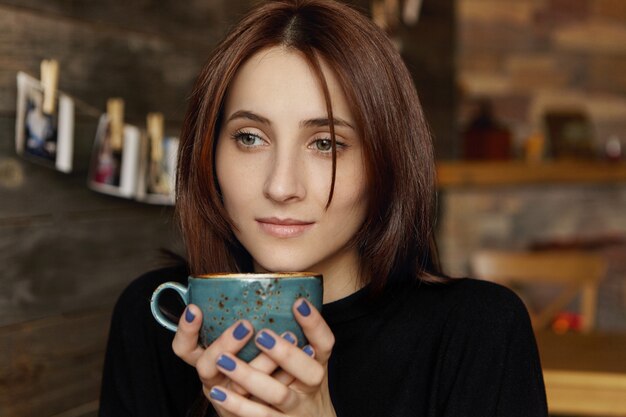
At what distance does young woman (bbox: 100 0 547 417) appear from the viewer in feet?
3.45

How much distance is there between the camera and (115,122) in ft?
5.38

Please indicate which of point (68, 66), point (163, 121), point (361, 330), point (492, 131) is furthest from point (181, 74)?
point (492, 131)

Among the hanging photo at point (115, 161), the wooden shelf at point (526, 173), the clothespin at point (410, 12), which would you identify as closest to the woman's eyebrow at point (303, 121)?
the hanging photo at point (115, 161)

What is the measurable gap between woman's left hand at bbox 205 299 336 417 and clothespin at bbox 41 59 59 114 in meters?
0.75

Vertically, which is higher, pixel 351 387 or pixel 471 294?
pixel 471 294

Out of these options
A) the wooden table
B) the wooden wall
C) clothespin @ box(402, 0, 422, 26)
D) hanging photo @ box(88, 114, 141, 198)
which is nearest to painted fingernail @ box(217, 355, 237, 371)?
the wooden wall

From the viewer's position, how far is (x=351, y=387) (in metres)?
1.18

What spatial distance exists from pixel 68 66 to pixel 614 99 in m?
3.53

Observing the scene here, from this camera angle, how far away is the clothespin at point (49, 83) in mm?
1436

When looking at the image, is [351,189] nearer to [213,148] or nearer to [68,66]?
[213,148]

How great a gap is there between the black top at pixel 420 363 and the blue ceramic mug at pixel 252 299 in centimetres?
32

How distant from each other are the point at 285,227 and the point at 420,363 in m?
0.28

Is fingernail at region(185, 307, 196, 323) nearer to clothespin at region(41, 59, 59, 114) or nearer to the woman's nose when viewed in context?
the woman's nose

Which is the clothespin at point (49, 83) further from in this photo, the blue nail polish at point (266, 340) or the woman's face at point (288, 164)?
the blue nail polish at point (266, 340)
